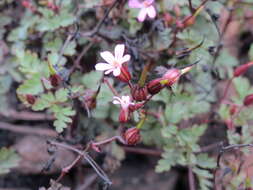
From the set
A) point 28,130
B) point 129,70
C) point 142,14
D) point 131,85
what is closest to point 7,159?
point 28,130

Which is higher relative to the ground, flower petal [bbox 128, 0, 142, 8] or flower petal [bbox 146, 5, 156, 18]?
flower petal [bbox 128, 0, 142, 8]

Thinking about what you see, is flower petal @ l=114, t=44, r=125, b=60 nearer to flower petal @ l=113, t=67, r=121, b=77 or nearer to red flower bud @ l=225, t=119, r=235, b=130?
flower petal @ l=113, t=67, r=121, b=77

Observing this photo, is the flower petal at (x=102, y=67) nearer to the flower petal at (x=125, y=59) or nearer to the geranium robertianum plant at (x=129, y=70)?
the flower petal at (x=125, y=59)

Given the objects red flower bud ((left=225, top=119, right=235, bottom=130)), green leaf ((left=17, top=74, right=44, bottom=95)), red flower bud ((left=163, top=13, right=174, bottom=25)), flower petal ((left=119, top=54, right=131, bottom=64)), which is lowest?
red flower bud ((left=225, top=119, right=235, bottom=130))

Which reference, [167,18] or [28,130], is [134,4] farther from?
[28,130]

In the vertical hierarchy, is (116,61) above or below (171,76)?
above

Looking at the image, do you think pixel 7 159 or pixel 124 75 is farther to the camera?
pixel 7 159

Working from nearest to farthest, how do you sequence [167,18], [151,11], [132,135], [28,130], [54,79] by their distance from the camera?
[132,135] < [54,79] < [151,11] < [167,18] < [28,130]

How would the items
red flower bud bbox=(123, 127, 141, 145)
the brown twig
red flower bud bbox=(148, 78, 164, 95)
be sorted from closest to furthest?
1. red flower bud bbox=(148, 78, 164, 95)
2. red flower bud bbox=(123, 127, 141, 145)
3. the brown twig

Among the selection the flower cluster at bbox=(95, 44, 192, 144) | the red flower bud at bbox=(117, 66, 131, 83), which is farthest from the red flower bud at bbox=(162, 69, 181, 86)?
the red flower bud at bbox=(117, 66, 131, 83)

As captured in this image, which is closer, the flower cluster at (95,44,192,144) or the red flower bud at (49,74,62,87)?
the flower cluster at (95,44,192,144)
